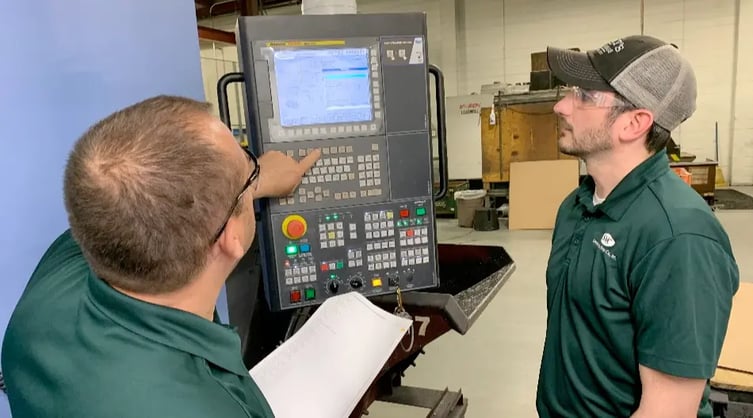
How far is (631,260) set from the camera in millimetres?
1066

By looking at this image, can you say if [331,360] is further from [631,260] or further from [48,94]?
[48,94]

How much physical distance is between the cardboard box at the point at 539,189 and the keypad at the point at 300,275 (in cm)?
493

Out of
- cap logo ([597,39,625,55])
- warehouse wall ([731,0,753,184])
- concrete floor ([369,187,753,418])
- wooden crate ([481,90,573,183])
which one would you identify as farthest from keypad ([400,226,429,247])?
warehouse wall ([731,0,753,184])

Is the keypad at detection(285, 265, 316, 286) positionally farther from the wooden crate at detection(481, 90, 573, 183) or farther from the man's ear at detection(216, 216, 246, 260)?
the wooden crate at detection(481, 90, 573, 183)

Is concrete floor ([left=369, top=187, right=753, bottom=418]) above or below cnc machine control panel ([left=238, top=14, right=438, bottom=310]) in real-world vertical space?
below

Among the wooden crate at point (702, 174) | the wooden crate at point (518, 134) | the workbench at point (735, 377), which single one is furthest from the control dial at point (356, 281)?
the wooden crate at point (702, 174)

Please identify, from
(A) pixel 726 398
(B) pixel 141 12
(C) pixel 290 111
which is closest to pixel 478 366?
(A) pixel 726 398

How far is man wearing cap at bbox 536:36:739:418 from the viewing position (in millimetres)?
990

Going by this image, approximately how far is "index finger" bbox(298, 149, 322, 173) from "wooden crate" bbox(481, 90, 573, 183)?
5.04m

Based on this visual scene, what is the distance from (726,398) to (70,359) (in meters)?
1.54

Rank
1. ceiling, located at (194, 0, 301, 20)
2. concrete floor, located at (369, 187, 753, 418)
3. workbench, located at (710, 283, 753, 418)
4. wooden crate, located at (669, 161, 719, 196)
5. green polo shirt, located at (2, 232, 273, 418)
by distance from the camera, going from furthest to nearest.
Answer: ceiling, located at (194, 0, 301, 20), wooden crate, located at (669, 161, 719, 196), concrete floor, located at (369, 187, 753, 418), workbench, located at (710, 283, 753, 418), green polo shirt, located at (2, 232, 273, 418)

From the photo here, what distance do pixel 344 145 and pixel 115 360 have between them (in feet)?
2.16

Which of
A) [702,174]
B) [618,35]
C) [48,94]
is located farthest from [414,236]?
[618,35]

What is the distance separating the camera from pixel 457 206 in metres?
6.17
